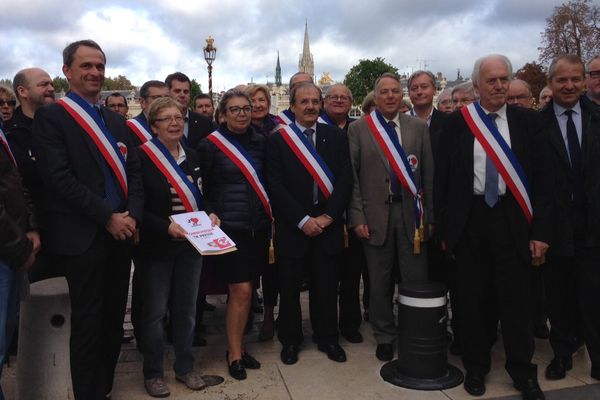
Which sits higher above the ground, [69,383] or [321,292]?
[321,292]

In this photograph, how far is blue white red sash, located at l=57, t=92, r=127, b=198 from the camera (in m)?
3.38

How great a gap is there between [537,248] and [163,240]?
101 inches

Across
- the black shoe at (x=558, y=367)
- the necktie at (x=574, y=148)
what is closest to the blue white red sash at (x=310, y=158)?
the necktie at (x=574, y=148)

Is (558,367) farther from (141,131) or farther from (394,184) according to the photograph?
(141,131)

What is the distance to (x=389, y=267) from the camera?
15.1ft

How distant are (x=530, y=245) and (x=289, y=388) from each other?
6.42ft

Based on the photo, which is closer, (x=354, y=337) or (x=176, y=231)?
(x=176, y=231)

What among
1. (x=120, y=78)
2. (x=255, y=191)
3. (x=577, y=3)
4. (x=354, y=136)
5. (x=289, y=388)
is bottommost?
(x=289, y=388)

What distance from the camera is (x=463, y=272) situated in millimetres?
4035

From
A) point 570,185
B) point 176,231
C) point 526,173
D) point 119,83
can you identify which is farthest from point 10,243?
point 119,83

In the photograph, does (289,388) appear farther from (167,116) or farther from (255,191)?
(167,116)

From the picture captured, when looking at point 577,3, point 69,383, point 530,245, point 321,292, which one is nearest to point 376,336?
point 321,292

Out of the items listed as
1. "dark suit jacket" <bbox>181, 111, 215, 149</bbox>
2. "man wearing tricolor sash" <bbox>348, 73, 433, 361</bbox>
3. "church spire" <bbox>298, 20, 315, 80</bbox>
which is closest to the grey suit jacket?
"man wearing tricolor sash" <bbox>348, 73, 433, 361</bbox>

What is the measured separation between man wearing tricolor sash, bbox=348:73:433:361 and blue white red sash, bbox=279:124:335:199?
27 centimetres
